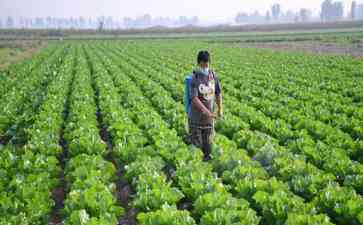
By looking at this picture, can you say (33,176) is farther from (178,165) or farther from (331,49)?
(331,49)

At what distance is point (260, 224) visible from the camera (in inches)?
234

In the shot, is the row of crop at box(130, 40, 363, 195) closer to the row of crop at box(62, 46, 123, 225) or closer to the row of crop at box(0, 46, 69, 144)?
the row of crop at box(62, 46, 123, 225)

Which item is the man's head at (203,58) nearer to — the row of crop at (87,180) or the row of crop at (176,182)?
the row of crop at (176,182)

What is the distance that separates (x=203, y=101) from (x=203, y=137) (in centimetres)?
84

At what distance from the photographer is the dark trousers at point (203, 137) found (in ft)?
26.3

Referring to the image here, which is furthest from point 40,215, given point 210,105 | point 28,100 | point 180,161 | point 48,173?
point 28,100

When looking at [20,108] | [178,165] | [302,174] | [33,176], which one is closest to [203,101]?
[178,165]

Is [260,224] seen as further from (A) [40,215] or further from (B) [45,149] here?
(B) [45,149]

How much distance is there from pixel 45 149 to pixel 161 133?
8.45 ft

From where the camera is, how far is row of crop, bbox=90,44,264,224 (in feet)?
17.9

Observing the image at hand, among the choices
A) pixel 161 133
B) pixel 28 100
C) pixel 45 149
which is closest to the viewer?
pixel 45 149

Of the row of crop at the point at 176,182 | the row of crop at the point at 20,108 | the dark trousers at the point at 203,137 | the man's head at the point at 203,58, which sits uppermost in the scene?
the man's head at the point at 203,58

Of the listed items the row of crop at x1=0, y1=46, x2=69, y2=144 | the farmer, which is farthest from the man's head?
the row of crop at x1=0, y1=46, x2=69, y2=144

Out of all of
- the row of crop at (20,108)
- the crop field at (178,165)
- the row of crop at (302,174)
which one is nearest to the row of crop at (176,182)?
the crop field at (178,165)
